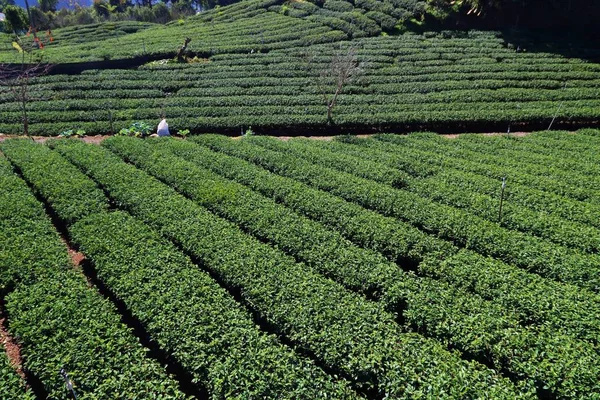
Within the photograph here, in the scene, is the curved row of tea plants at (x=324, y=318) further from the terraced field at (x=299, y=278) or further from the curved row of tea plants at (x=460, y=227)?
the curved row of tea plants at (x=460, y=227)

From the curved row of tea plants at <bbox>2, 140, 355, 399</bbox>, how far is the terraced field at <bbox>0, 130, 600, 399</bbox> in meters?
0.04

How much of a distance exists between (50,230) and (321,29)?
42.5 meters

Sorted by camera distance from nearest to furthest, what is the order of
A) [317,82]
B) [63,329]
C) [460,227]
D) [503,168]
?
1. [63,329]
2. [460,227]
3. [503,168]
4. [317,82]

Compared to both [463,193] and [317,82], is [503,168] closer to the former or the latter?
[463,193]

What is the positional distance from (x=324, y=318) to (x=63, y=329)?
5.40 meters

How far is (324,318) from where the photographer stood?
28.3 ft

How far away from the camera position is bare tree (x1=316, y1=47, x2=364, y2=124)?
25.9 meters

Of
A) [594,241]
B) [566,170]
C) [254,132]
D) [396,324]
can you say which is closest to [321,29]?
[254,132]

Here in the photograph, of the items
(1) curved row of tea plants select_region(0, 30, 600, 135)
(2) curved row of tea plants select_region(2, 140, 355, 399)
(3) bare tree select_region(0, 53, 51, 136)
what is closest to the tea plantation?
(2) curved row of tea plants select_region(2, 140, 355, 399)

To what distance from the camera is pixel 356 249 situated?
36.8ft

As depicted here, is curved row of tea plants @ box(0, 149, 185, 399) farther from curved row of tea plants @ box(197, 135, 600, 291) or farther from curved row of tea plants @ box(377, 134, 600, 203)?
curved row of tea plants @ box(377, 134, 600, 203)

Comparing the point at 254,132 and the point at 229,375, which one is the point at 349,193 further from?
the point at 254,132

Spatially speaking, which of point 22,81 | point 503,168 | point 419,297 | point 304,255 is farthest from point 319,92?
point 419,297

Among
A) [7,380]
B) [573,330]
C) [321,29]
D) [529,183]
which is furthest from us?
[321,29]
